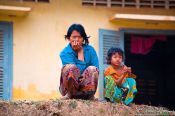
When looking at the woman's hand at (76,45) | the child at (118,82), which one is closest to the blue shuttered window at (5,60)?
the woman's hand at (76,45)

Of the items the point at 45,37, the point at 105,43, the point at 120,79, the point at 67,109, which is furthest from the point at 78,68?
the point at 105,43

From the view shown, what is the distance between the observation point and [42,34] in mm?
11609

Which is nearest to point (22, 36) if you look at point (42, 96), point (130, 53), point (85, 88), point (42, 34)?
point (42, 34)

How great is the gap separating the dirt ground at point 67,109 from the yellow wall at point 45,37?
1800mm

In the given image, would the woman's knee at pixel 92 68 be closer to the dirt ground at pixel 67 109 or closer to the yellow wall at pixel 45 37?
the dirt ground at pixel 67 109

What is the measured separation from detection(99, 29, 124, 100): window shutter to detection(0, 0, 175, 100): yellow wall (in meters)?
0.12

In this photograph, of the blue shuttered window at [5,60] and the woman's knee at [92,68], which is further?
the blue shuttered window at [5,60]

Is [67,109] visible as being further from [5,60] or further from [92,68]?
[5,60]

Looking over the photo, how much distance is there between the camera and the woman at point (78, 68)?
9.80m

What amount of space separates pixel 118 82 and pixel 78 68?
2.52 ft

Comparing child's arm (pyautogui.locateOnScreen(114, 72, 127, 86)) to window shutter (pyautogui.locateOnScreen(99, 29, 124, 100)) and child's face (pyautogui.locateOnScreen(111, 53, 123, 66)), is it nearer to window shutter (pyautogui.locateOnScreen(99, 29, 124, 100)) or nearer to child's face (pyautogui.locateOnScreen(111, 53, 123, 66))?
child's face (pyautogui.locateOnScreen(111, 53, 123, 66))

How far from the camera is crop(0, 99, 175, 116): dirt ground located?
916 centimetres

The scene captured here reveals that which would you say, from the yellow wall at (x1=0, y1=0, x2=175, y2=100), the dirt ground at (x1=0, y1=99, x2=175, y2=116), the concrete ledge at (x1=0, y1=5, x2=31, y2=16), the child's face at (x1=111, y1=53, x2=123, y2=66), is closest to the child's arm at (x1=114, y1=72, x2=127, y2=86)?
the child's face at (x1=111, y1=53, x2=123, y2=66)

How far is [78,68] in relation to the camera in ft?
32.7
